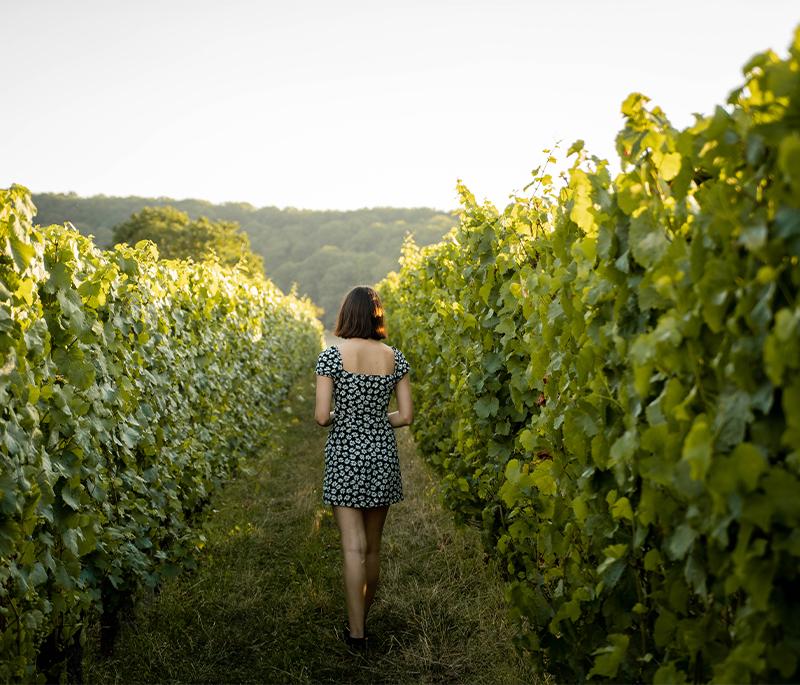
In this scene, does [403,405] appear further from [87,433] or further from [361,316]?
[87,433]

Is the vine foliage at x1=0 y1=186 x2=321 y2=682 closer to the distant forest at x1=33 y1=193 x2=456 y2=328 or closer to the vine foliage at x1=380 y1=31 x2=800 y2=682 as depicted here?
the vine foliage at x1=380 y1=31 x2=800 y2=682

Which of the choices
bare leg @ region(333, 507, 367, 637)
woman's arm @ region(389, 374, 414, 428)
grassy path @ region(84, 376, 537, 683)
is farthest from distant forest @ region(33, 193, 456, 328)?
bare leg @ region(333, 507, 367, 637)

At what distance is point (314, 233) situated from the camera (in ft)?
298

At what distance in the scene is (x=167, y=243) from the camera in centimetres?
5491

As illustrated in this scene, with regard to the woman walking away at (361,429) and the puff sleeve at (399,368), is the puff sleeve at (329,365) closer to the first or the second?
the woman walking away at (361,429)

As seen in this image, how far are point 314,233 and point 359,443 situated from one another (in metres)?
87.6

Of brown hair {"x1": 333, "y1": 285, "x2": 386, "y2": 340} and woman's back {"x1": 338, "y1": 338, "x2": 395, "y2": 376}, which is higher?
brown hair {"x1": 333, "y1": 285, "x2": 386, "y2": 340}

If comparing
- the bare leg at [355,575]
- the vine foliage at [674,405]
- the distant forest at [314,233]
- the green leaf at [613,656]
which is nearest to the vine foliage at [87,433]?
the bare leg at [355,575]

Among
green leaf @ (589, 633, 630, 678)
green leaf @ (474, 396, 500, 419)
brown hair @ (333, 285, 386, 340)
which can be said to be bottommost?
green leaf @ (589, 633, 630, 678)

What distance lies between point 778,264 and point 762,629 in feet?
2.64

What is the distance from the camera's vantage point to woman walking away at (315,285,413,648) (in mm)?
4551

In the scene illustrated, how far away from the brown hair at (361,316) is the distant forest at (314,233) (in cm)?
6102

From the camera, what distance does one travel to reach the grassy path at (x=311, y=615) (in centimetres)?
421

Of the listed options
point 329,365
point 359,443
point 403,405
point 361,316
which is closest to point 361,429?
point 359,443
